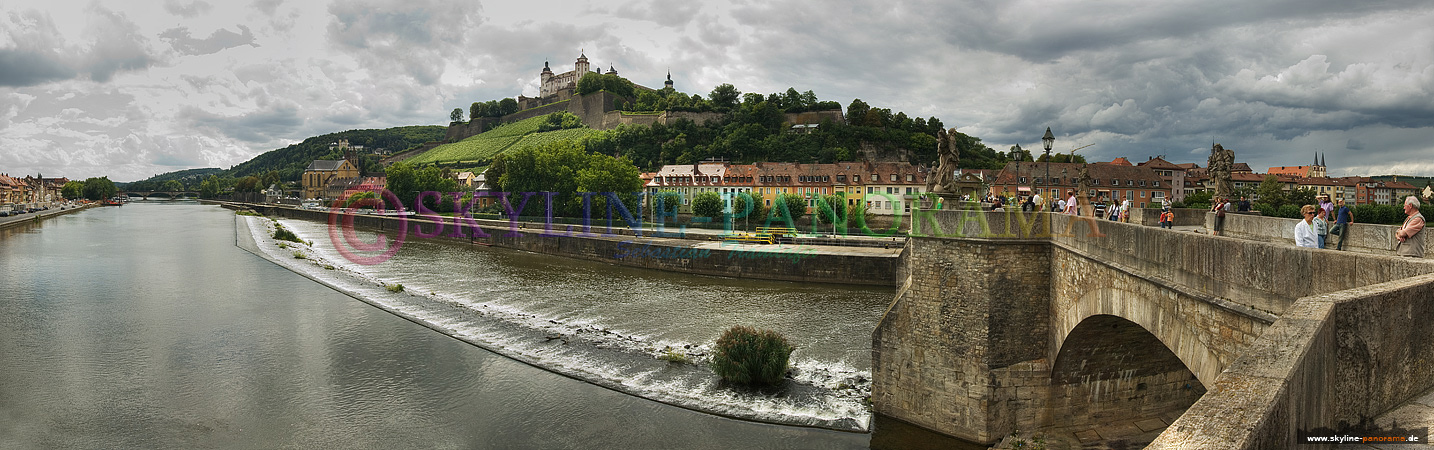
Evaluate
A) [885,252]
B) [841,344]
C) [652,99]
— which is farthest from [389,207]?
[841,344]

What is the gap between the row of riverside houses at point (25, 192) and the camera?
9497 cm

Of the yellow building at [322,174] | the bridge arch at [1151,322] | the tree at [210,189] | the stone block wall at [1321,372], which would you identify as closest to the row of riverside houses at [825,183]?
the bridge arch at [1151,322]

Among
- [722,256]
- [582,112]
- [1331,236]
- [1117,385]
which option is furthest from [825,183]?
[582,112]

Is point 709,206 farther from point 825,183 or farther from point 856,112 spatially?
A: point 856,112

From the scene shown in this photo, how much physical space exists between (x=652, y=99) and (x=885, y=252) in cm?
9673

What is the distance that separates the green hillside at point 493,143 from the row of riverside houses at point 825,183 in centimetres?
4948

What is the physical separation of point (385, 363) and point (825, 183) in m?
50.7

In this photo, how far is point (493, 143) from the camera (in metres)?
133

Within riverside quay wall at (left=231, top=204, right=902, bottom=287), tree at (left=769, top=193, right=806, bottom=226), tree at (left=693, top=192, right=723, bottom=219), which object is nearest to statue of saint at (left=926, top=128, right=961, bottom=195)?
riverside quay wall at (left=231, top=204, right=902, bottom=287)

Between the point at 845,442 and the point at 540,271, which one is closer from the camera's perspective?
the point at 845,442

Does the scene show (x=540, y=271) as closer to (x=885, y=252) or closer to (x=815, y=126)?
(x=885, y=252)

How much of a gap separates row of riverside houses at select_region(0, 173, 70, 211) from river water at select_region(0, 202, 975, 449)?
86.3 metres

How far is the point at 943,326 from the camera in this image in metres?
11.2

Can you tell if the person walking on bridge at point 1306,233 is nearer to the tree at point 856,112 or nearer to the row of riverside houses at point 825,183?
the row of riverside houses at point 825,183
